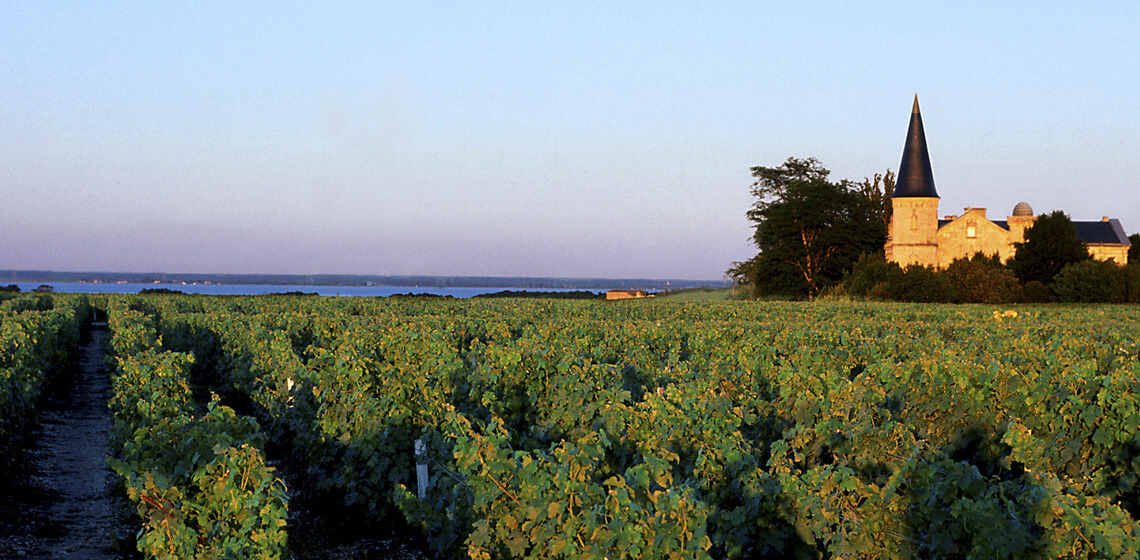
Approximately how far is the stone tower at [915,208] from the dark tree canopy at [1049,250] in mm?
6176

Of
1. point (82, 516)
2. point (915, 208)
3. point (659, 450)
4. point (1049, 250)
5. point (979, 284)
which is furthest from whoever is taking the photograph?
point (915, 208)

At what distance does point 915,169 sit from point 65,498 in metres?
60.4

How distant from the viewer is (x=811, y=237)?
60750 mm

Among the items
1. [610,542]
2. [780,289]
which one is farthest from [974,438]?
[780,289]

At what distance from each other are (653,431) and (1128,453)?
3987 millimetres

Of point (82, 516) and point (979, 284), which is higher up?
point (979, 284)

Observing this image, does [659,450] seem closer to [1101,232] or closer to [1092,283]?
[1092,283]

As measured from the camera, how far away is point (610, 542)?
13.5 feet

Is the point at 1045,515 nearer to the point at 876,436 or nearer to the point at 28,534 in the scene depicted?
the point at 876,436

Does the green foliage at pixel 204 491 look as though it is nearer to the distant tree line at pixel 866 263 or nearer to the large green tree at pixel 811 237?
A: the distant tree line at pixel 866 263

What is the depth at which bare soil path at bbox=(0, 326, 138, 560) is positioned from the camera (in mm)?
7246

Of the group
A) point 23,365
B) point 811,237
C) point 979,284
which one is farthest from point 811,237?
point 23,365

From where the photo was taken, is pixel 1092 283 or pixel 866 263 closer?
pixel 1092 283

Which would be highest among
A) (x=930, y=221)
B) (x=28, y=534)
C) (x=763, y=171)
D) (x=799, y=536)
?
(x=763, y=171)
